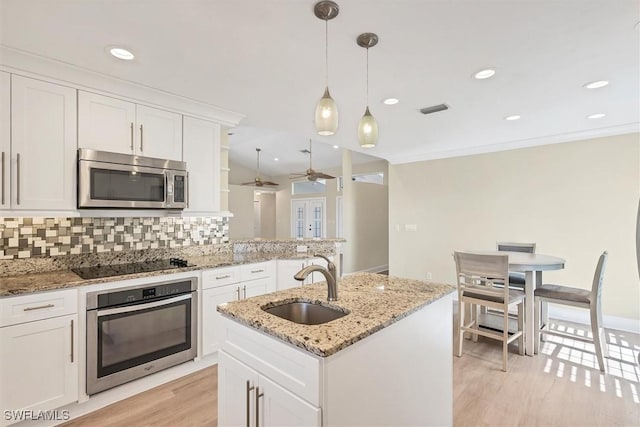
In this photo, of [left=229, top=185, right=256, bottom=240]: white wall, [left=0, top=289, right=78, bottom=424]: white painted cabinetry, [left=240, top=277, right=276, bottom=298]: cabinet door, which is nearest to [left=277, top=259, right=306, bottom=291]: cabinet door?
[left=240, top=277, right=276, bottom=298]: cabinet door

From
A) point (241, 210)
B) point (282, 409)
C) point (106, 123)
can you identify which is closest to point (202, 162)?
point (106, 123)

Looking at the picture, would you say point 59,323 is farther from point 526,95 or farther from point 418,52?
point 526,95

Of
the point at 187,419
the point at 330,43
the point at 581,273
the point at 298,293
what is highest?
the point at 330,43

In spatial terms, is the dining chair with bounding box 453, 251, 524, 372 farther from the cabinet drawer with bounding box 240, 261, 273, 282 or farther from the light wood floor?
the cabinet drawer with bounding box 240, 261, 273, 282

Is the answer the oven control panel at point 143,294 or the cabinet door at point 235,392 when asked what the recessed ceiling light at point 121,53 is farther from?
the cabinet door at point 235,392

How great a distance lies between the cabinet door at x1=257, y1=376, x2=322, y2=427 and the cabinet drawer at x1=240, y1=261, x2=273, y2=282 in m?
1.74

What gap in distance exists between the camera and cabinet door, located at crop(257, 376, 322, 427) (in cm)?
102

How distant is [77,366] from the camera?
6.50 feet

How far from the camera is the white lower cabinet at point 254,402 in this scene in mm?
1062

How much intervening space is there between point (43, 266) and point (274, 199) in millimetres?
7978

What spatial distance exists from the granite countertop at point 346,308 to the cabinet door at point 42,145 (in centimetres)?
175

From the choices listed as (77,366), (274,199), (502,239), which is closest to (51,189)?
(77,366)

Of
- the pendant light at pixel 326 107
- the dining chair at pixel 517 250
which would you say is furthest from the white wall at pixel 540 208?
the pendant light at pixel 326 107

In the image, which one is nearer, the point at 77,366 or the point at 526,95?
the point at 77,366
